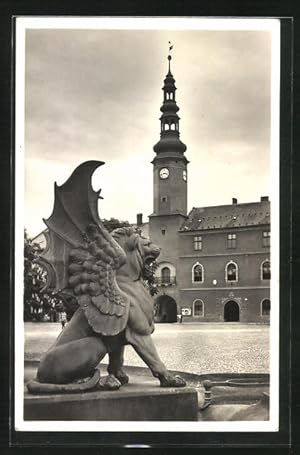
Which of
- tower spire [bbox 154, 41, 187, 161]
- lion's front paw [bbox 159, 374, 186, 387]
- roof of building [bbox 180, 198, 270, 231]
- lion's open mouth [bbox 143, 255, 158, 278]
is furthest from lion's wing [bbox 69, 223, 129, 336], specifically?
tower spire [bbox 154, 41, 187, 161]

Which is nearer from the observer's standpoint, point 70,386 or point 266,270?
point 70,386

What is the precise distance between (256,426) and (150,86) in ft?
6.30

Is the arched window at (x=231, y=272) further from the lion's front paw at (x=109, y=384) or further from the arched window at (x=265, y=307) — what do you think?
the lion's front paw at (x=109, y=384)

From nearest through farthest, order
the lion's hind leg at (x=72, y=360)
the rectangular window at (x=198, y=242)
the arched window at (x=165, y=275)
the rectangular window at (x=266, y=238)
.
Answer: the lion's hind leg at (x=72, y=360) < the rectangular window at (x=266, y=238) < the arched window at (x=165, y=275) < the rectangular window at (x=198, y=242)

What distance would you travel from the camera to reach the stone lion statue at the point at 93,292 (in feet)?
10.9

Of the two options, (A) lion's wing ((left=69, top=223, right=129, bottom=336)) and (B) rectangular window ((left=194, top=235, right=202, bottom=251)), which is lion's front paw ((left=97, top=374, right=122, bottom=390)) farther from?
(B) rectangular window ((left=194, top=235, right=202, bottom=251))

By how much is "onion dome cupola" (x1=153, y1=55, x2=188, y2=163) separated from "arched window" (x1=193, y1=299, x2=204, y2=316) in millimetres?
817

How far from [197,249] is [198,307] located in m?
0.34

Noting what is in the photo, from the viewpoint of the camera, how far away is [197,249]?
3666mm

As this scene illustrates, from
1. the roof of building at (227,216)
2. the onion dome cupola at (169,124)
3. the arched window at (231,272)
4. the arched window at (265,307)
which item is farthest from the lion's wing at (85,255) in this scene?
the arched window at (265,307)

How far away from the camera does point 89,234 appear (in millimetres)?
3391

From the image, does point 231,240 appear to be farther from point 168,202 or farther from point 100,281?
point 100,281

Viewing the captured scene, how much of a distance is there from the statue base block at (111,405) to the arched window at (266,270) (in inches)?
30.1

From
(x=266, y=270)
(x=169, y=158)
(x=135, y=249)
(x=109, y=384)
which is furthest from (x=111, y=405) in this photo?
(x=169, y=158)
